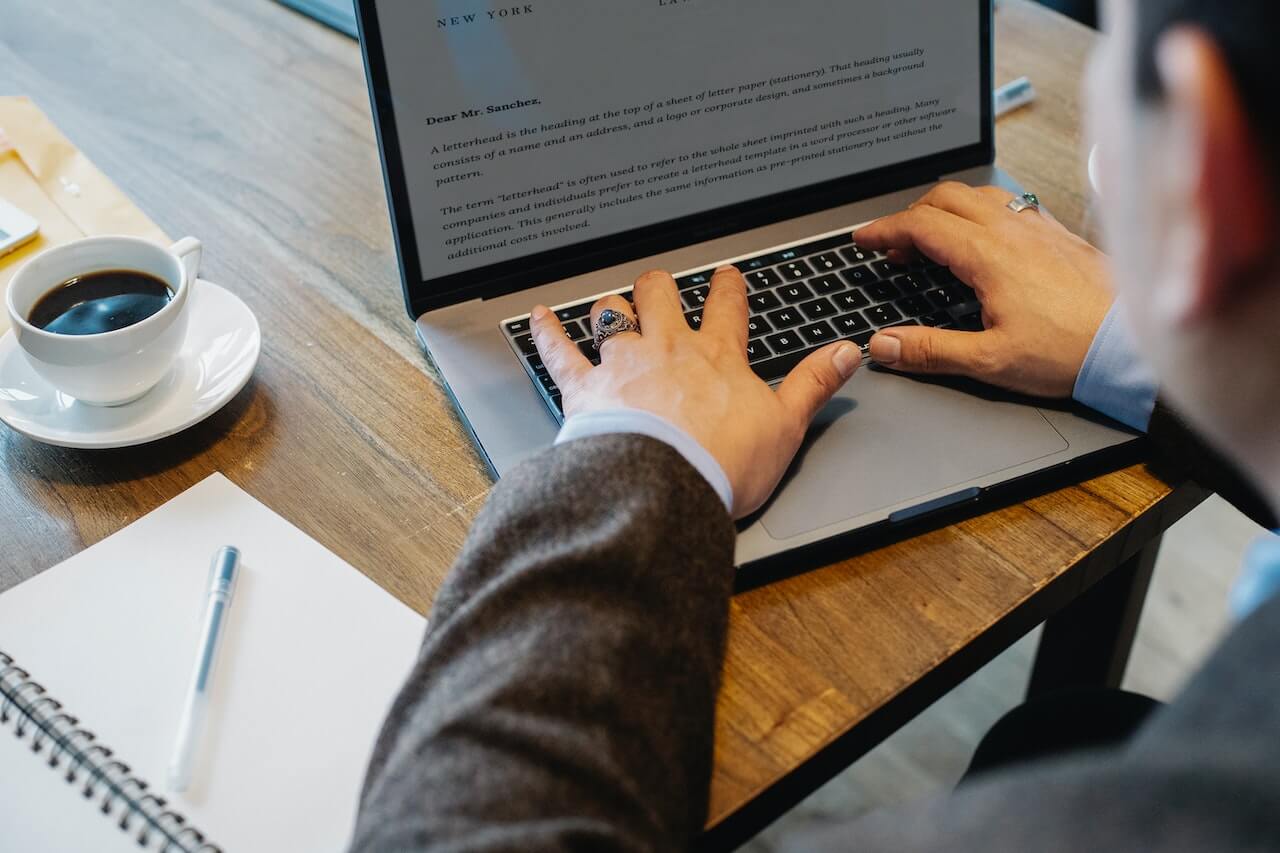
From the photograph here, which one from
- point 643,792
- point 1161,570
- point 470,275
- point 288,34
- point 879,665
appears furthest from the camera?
point 1161,570

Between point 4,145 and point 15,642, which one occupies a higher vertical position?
point 4,145

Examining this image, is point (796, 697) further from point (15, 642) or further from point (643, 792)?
point (15, 642)

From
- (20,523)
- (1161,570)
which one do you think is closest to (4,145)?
(20,523)

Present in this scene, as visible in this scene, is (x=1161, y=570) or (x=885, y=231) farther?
(x=1161, y=570)

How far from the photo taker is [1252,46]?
1.15 ft

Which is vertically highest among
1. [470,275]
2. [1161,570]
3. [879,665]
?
[470,275]

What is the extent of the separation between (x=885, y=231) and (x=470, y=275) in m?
0.31

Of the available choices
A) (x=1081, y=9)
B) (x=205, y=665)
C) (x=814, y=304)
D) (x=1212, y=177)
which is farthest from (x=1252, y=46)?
(x=1081, y=9)

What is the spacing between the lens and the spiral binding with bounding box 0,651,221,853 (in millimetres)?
544

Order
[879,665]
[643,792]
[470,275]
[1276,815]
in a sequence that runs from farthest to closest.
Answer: [470,275] → [879,665] → [643,792] → [1276,815]

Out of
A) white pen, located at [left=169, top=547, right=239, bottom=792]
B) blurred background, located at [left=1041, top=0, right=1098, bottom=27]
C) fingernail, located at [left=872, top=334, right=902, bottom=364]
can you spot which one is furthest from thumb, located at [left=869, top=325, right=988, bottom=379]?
blurred background, located at [left=1041, top=0, right=1098, bottom=27]

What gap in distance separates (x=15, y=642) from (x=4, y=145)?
0.55m

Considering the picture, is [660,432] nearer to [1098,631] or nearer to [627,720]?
[627,720]

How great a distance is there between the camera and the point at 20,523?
0.70 m
